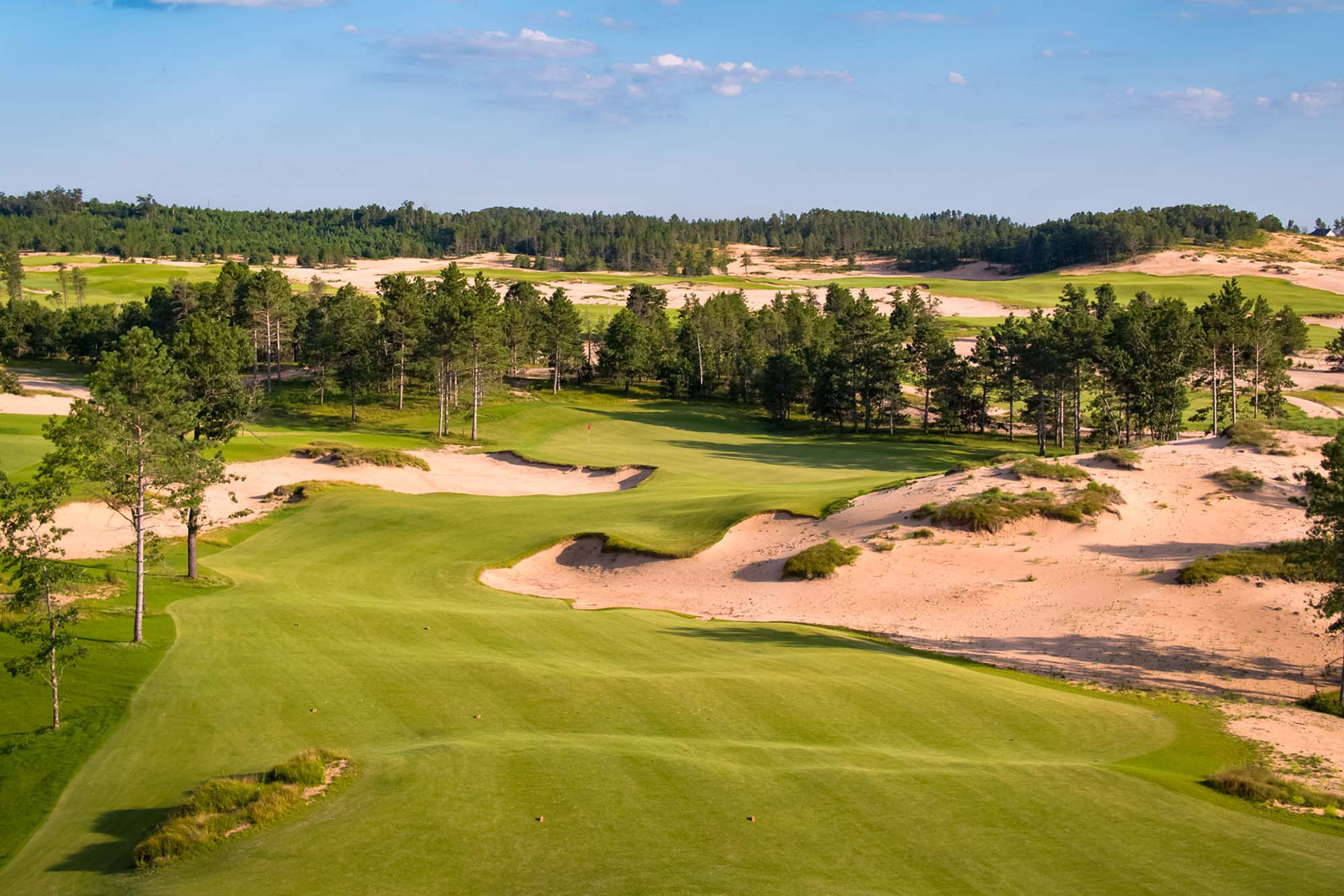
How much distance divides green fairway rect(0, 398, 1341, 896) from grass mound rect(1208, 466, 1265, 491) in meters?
18.0

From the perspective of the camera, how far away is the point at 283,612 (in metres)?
29.6

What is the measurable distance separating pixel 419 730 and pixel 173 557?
2777 cm

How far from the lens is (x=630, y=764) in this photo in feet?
53.3

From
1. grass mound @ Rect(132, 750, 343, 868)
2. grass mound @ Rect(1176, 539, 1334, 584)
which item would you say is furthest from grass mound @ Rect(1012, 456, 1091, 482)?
grass mound @ Rect(132, 750, 343, 868)

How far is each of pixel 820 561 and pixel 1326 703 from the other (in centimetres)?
1695

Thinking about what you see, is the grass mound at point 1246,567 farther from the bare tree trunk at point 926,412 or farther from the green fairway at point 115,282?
the green fairway at point 115,282

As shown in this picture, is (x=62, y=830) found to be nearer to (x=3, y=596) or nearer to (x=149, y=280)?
(x=3, y=596)

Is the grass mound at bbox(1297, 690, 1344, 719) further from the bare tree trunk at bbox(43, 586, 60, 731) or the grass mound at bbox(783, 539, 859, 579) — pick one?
the bare tree trunk at bbox(43, 586, 60, 731)

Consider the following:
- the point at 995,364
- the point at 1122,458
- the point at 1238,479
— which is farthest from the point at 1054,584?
the point at 995,364

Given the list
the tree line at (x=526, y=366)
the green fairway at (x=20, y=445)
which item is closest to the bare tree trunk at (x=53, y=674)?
the tree line at (x=526, y=366)

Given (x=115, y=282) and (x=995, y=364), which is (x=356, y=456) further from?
(x=115, y=282)

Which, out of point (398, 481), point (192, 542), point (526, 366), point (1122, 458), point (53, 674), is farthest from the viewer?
point (526, 366)

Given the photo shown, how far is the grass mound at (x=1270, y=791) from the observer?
1564cm

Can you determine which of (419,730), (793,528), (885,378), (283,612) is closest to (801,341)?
(885,378)
